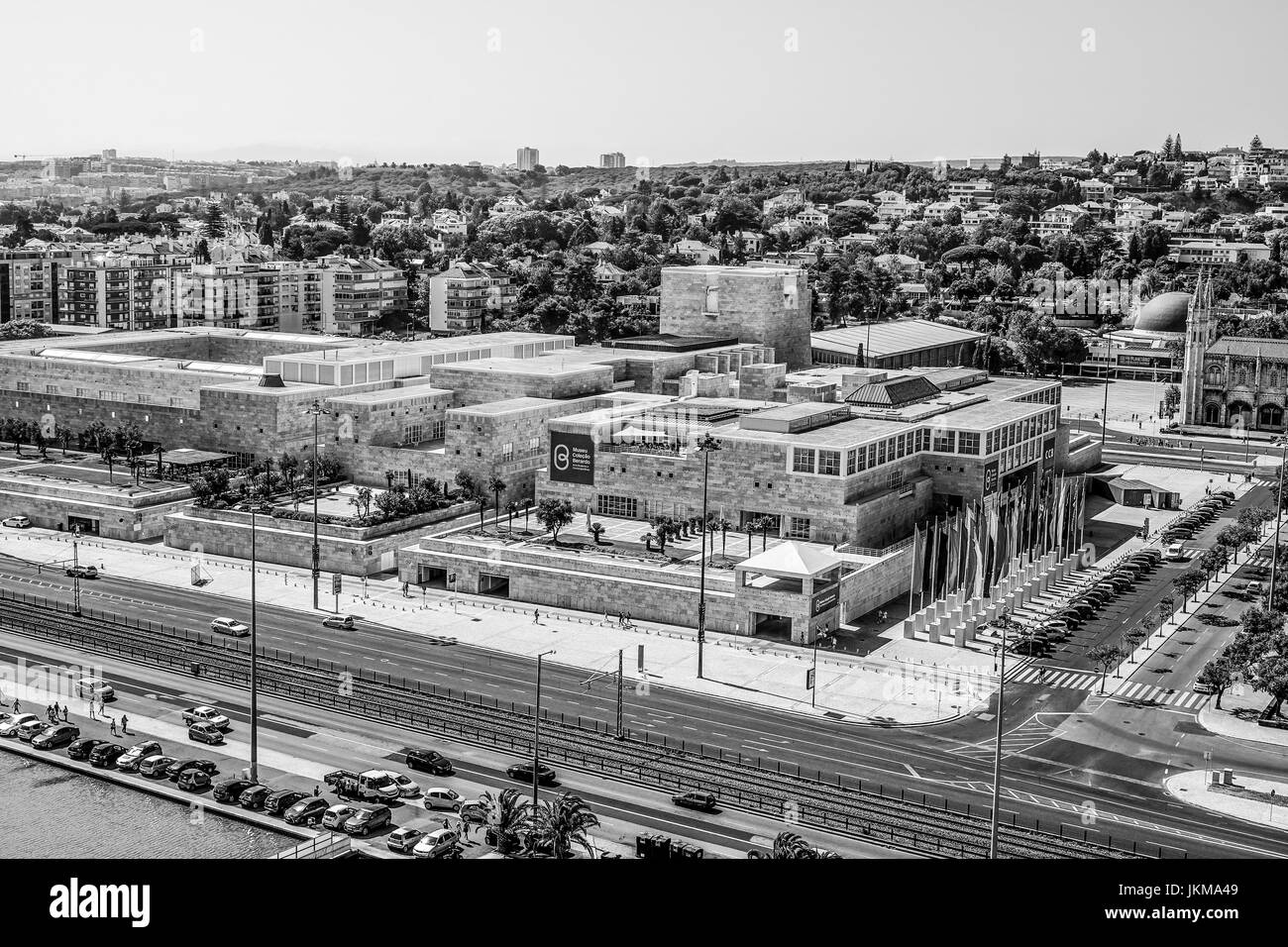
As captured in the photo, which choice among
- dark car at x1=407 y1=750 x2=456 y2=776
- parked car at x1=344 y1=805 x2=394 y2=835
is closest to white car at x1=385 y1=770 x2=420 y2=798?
dark car at x1=407 y1=750 x2=456 y2=776

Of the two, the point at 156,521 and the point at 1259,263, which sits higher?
the point at 1259,263

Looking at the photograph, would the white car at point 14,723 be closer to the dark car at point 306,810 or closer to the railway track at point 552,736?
the railway track at point 552,736

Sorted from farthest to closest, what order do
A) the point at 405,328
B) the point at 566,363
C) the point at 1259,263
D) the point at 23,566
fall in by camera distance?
the point at 1259,263 < the point at 405,328 < the point at 566,363 < the point at 23,566

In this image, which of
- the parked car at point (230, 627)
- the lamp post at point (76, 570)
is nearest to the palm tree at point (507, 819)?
the parked car at point (230, 627)

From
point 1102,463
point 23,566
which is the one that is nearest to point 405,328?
point 1102,463

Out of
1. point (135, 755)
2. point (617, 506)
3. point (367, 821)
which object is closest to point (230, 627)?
point (135, 755)

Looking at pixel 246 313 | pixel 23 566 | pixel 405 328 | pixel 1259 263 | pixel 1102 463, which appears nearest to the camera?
pixel 23 566

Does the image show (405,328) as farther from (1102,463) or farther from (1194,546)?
(1194,546)
